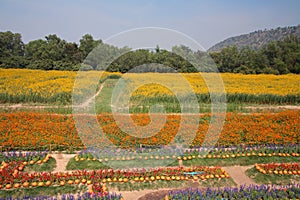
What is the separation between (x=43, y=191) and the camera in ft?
20.9

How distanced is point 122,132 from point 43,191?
386cm

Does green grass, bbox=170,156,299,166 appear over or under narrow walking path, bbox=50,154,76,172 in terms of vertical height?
under

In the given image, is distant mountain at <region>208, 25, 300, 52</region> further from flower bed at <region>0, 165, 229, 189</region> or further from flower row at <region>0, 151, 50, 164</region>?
flower row at <region>0, 151, 50, 164</region>

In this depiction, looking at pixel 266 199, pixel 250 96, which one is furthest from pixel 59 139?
pixel 250 96

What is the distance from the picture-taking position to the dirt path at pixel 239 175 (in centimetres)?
726

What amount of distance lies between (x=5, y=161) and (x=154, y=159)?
4.55 meters

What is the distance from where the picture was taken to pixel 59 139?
8.91 m

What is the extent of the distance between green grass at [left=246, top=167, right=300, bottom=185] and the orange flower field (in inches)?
68.4

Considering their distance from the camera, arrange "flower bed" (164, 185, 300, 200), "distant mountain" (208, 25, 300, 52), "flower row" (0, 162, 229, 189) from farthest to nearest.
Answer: "distant mountain" (208, 25, 300, 52), "flower row" (0, 162, 229, 189), "flower bed" (164, 185, 300, 200)

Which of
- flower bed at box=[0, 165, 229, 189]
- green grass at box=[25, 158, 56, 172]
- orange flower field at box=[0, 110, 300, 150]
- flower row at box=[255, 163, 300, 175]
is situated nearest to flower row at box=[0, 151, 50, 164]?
green grass at box=[25, 158, 56, 172]

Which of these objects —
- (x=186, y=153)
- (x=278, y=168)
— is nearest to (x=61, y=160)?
(x=186, y=153)

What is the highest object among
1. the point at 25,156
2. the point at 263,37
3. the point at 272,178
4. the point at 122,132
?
the point at 263,37

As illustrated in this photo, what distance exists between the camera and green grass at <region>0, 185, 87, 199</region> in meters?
6.22

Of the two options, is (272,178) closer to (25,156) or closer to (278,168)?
(278,168)
